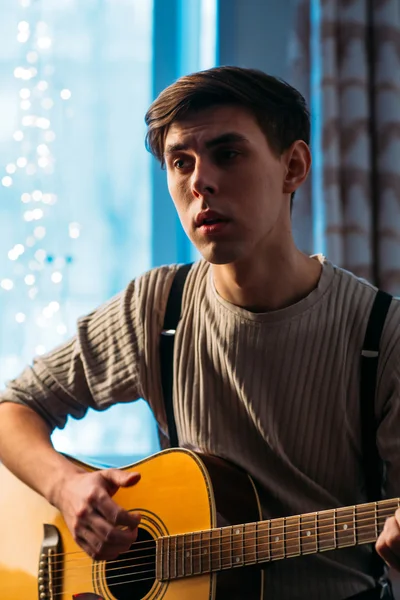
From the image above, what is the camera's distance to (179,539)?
1.10 m

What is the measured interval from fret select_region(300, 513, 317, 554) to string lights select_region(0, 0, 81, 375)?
111cm

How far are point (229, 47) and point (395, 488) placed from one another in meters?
1.37

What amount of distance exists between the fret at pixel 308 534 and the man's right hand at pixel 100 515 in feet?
0.78

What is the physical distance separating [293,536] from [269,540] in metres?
0.04

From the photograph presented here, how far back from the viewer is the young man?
1141mm

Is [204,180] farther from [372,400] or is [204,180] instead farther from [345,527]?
[345,527]

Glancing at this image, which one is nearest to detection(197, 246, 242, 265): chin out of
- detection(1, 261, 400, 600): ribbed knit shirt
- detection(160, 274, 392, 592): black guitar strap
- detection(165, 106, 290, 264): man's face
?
detection(165, 106, 290, 264): man's face

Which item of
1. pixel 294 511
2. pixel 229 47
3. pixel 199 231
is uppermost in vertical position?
pixel 229 47

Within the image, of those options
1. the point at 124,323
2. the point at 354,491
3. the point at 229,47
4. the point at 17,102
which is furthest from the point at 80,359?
the point at 229,47

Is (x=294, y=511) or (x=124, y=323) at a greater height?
(x=124, y=323)

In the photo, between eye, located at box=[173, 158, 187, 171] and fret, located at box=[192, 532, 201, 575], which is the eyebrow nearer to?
eye, located at box=[173, 158, 187, 171]

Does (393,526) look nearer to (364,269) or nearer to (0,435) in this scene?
(0,435)

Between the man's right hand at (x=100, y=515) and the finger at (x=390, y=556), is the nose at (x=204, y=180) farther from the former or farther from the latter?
the finger at (x=390, y=556)

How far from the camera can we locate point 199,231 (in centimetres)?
115
